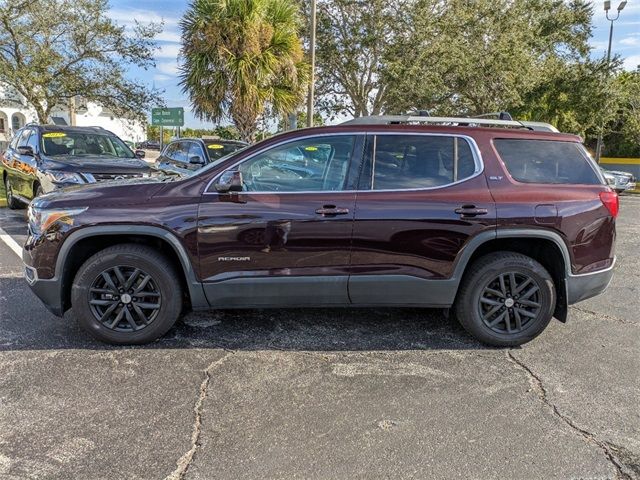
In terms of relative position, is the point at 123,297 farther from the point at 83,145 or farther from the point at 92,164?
the point at 83,145

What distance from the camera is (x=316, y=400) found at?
3.23 m

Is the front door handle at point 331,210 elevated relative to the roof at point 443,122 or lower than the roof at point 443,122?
lower

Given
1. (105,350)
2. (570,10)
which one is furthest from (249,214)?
(570,10)

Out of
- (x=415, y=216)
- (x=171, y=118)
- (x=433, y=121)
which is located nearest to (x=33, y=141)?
(x=433, y=121)

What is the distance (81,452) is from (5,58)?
49.4 feet

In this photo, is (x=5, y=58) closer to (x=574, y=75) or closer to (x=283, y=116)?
(x=283, y=116)

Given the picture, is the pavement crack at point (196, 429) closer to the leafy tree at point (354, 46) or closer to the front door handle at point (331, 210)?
the front door handle at point (331, 210)

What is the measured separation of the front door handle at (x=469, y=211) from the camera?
3865mm

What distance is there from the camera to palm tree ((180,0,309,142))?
12016mm

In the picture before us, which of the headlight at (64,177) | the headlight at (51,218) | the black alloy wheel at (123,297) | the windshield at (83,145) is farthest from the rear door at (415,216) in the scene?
the windshield at (83,145)

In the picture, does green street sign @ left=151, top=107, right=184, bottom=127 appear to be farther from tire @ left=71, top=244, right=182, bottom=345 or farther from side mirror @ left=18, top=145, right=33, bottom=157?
tire @ left=71, top=244, right=182, bottom=345

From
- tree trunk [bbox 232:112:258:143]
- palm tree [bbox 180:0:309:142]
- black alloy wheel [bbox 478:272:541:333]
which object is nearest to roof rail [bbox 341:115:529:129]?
black alloy wheel [bbox 478:272:541:333]

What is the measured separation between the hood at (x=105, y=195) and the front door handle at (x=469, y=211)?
7.73ft

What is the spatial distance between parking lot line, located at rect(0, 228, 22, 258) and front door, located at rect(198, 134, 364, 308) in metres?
4.40
